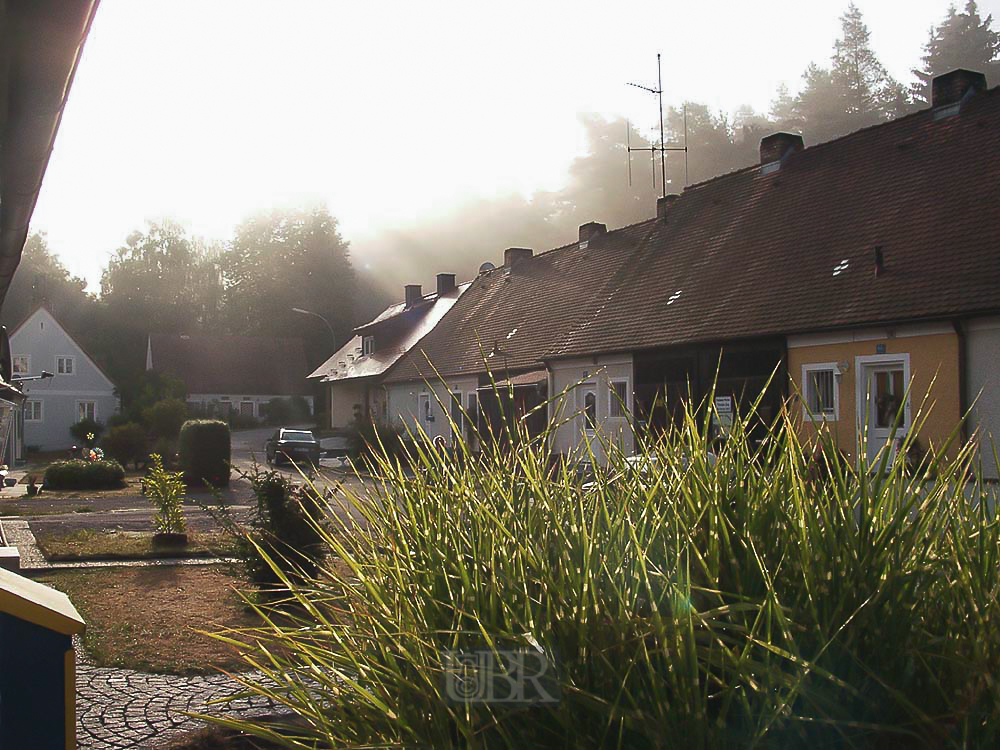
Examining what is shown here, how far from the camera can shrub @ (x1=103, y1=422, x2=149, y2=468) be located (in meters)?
35.5

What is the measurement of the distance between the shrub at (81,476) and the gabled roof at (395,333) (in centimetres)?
1523

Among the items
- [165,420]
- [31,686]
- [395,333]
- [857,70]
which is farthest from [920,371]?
[857,70]

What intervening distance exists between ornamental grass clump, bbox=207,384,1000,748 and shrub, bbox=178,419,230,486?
26.4m

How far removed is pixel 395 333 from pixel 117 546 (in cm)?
3406

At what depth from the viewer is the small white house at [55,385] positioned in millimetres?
53469

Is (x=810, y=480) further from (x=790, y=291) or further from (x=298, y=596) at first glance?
(x=790, y=291)

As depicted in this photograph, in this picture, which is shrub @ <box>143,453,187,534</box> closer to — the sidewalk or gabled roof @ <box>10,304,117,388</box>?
the sidewalk

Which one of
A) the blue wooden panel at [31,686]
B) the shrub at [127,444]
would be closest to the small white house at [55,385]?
the shrub at [127,444]

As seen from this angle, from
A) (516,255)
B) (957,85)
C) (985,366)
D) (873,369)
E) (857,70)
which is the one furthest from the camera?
(857,70)

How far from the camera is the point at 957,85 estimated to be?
21375 millimetres

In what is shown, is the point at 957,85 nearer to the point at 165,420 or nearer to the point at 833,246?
the point at 833,246

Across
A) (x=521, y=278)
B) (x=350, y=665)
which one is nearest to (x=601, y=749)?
(x=350, y=665)

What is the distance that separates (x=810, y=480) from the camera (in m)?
2.84

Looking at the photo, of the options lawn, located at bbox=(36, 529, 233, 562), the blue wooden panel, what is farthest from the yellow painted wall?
the blue wooden panel
